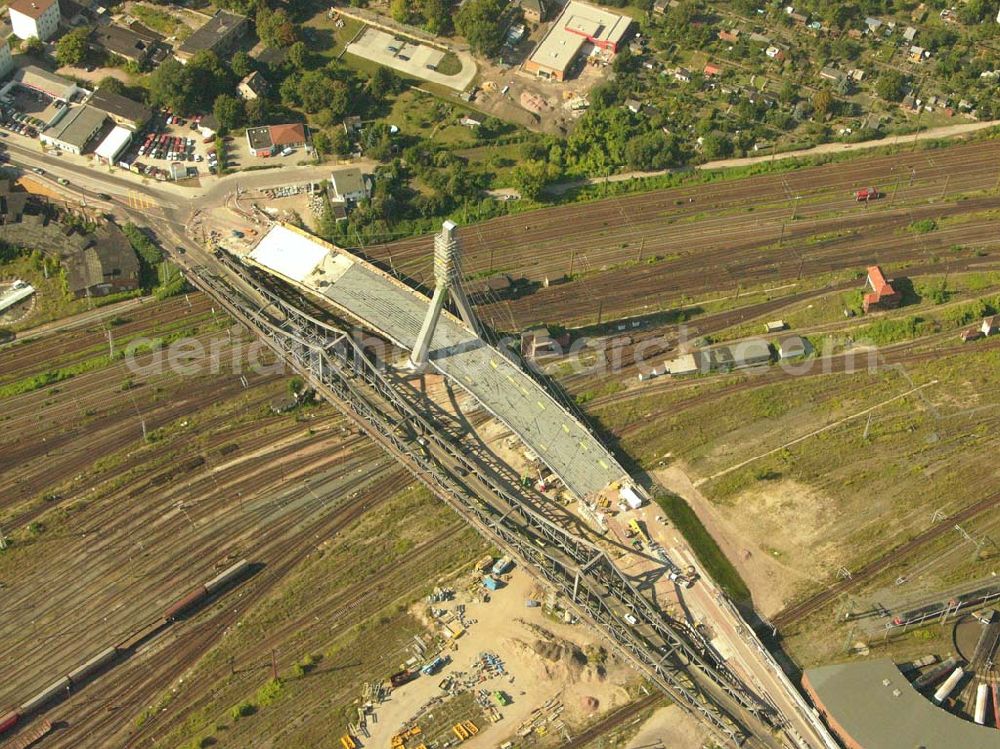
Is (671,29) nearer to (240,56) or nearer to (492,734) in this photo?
(240,56)

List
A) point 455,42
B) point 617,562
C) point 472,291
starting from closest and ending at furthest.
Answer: point 617,562
point 472,291
point 455,42

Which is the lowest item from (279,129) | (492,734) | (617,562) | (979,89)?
(492,734)

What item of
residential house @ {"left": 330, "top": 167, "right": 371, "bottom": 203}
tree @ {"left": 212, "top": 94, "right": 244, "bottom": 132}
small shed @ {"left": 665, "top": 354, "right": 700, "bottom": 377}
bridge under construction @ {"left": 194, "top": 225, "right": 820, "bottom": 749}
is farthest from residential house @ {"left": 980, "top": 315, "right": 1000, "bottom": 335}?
tree @ {"left": 212, "top": 94, "right": 244, "bottom": 132}

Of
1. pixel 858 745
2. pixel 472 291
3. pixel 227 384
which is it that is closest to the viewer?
pixel 858 745

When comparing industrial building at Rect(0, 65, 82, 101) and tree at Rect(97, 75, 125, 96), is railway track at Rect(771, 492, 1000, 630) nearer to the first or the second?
tree at Rect(97, 75, 125, 96)

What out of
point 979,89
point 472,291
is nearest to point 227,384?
point 472,291

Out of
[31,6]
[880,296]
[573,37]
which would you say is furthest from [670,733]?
[31,6]

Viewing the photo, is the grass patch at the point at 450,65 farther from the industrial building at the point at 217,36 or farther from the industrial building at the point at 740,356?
the industrial building at the point at 740,356
